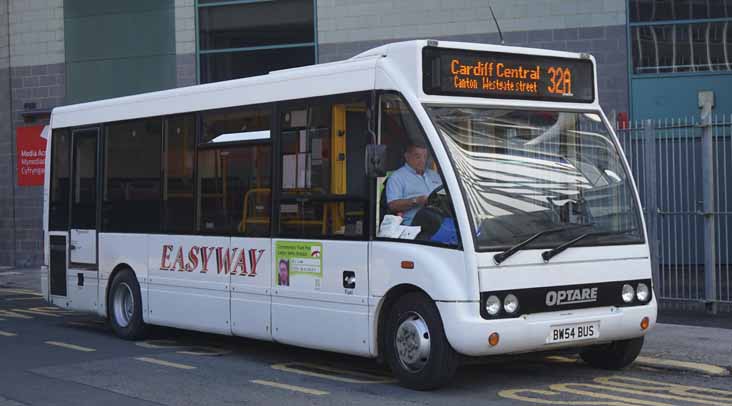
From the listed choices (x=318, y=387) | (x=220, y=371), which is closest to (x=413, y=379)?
(x=318, y=387)

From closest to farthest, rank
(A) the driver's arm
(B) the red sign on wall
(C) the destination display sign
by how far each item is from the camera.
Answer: (A) the driver's arm < (C) the destination display sign < (B) the red sign on wall

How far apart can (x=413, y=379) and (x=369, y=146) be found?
75.4 inches

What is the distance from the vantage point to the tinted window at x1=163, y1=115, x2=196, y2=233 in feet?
38.2

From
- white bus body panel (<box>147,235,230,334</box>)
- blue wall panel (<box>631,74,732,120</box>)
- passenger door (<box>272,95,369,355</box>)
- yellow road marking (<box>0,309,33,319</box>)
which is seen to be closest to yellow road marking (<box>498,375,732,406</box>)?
passenger door (<box>272,95,369,355</box>)

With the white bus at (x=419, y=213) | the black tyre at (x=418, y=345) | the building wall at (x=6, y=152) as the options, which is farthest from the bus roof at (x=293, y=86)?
the building wall at (x=6, y=152)

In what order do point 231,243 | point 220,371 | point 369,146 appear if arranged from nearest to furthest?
point 369,146, point 220,371, point 231,243

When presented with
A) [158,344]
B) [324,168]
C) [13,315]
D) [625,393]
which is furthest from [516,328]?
[13,315]

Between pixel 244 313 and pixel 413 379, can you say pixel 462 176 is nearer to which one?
pixel 413 379

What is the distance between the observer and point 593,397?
8352mm

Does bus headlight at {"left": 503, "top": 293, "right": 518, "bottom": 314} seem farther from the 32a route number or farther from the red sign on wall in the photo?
the red sign on wall

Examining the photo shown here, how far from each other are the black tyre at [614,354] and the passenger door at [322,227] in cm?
214

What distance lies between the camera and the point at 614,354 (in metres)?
9.61

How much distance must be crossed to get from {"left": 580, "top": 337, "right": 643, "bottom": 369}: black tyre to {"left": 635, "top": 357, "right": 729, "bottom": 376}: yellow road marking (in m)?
0.31

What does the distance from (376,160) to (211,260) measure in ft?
10.1
